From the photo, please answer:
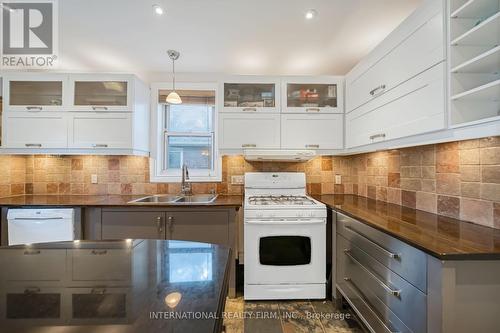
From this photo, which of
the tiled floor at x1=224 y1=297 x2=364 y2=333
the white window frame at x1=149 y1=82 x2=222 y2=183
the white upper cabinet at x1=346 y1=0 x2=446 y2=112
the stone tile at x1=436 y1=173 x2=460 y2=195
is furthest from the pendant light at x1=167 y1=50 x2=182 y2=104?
the stone tile at x1=436 y1=173 x2=460 y2=195

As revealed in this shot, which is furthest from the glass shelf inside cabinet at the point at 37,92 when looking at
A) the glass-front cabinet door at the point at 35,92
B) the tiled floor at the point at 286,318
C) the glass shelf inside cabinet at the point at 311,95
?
the tiled floor at the point at 286,318

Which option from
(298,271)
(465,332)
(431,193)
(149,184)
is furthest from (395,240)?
(149,184)

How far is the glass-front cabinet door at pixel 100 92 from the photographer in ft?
7.73

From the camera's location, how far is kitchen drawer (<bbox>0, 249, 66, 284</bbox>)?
2.55 ft

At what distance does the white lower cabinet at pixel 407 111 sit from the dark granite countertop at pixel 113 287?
1.31 metres

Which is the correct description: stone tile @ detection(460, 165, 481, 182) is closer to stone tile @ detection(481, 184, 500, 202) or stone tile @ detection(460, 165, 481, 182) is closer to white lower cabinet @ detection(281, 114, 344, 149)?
stone tile @ detection(481, 184, 500, 202)

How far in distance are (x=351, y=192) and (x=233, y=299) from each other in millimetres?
1796

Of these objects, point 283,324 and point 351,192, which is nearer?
point 283,324

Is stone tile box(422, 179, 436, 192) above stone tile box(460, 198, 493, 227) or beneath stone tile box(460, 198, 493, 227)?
above

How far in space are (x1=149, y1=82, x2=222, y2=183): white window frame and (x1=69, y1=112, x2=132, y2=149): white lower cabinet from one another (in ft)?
1.23

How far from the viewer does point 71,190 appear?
275cm

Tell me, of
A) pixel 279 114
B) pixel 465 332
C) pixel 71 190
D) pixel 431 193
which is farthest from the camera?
pixel 71 190

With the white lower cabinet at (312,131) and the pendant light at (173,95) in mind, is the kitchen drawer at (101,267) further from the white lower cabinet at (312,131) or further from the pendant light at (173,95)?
the white lower cabinet at (312,131)

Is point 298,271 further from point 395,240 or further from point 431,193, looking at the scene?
point 431,193
